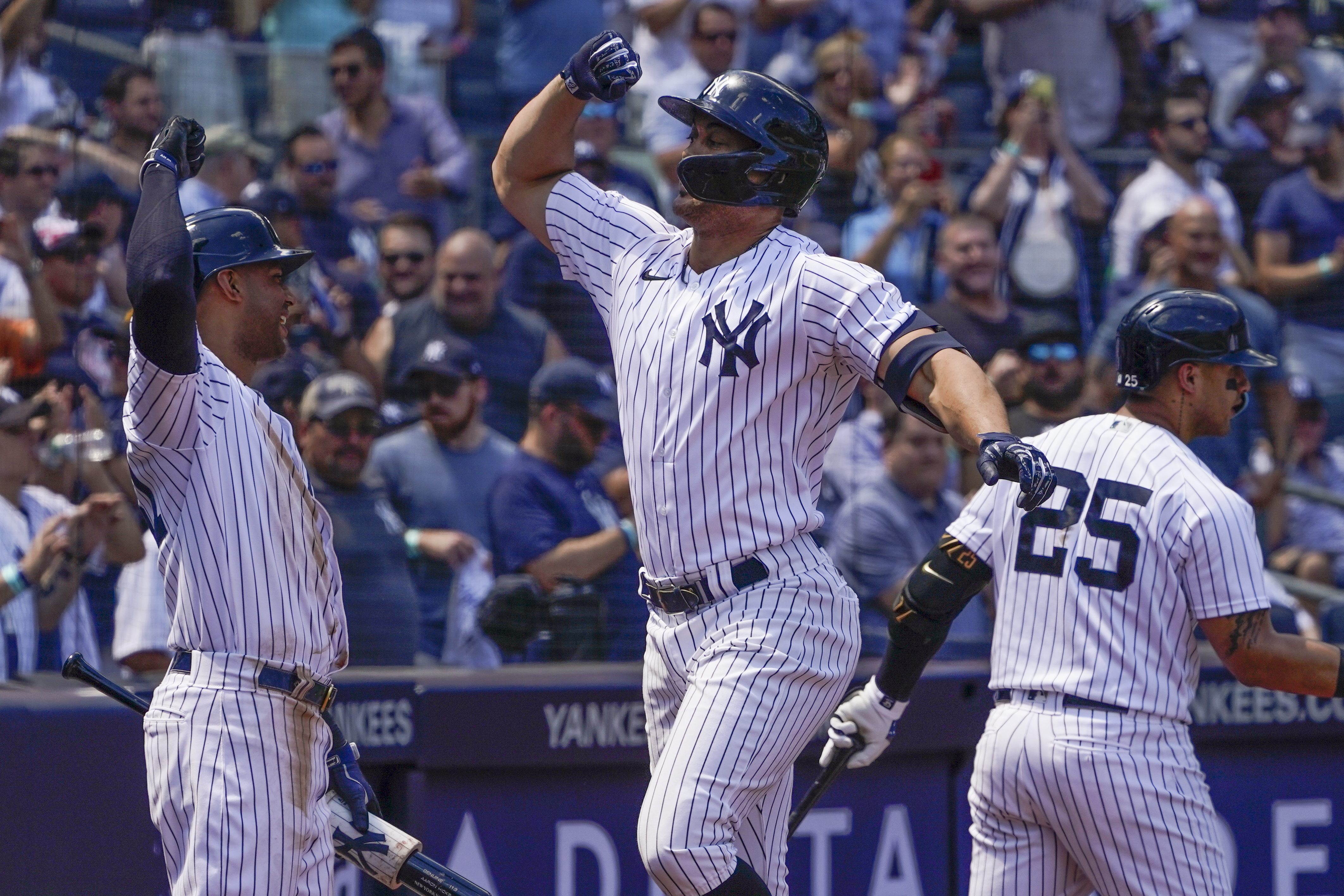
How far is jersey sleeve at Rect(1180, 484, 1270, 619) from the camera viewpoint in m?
3.65

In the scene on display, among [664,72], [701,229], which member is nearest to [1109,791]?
[701,229]

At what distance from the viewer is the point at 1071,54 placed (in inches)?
332

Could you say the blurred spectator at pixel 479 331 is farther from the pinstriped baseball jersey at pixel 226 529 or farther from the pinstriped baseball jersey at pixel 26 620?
the pinstriped baseball jersey at pixel 226 529

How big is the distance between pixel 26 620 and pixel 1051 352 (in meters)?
3.84

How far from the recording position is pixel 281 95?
747 cm

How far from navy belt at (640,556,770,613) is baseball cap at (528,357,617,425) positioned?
2546 mm

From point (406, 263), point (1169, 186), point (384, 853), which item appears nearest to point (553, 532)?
point (406, 263)

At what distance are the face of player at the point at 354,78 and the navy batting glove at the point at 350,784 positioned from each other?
4190 mm

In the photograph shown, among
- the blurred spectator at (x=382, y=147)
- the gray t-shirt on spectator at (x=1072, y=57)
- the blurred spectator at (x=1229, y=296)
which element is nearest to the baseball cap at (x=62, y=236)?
the blurred spectator at (x=382, y=147)

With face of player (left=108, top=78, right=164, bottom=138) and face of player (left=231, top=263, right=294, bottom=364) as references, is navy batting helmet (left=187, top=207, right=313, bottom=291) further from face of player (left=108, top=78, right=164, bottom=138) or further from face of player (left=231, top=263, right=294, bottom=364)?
face of player (left=108, top=78, right=164, bottom=138)

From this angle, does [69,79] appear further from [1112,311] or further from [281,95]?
[1112,311]

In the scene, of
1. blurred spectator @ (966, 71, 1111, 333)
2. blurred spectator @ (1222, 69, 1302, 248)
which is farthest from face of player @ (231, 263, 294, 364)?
blurred spectator @ (1222, 69, 1302, 248)

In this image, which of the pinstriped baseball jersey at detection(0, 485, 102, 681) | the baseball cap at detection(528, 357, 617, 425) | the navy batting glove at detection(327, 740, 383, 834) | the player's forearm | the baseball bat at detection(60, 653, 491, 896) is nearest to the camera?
the player's forearm

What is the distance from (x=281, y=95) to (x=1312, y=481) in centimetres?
493
